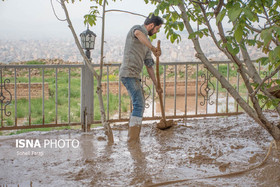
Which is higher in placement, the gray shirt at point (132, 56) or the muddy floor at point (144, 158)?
the gray shirt at point (132, 56)

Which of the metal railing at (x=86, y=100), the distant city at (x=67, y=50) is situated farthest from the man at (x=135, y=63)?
the distant city at (x=67, y=50)

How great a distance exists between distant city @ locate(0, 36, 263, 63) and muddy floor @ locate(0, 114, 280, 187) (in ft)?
25.6

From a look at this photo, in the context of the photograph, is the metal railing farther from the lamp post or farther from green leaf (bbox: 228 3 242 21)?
green leaf (bbox: 228 3 242 21)

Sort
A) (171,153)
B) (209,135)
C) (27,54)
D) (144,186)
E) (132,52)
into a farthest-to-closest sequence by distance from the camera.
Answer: (27,54)
(209,135)
(132,52)
(171,153)
(144,186)

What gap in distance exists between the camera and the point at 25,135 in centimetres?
495

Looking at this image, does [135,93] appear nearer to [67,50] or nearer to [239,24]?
Result: [239,24]

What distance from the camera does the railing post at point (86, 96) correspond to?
5141 millimetres

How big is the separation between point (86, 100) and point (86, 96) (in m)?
0.06

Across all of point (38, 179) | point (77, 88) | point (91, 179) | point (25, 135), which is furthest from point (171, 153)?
point (77, 88)

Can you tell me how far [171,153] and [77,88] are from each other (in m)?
8.27

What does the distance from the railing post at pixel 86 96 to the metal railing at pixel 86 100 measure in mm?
15

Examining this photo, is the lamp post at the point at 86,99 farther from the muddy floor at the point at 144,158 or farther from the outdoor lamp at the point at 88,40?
the outdoor lamp at the point at 88,40

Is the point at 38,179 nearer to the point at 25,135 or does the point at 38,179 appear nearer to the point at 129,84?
the point at 129,84

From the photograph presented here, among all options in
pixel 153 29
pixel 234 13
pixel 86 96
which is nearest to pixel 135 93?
pixel 153 29
